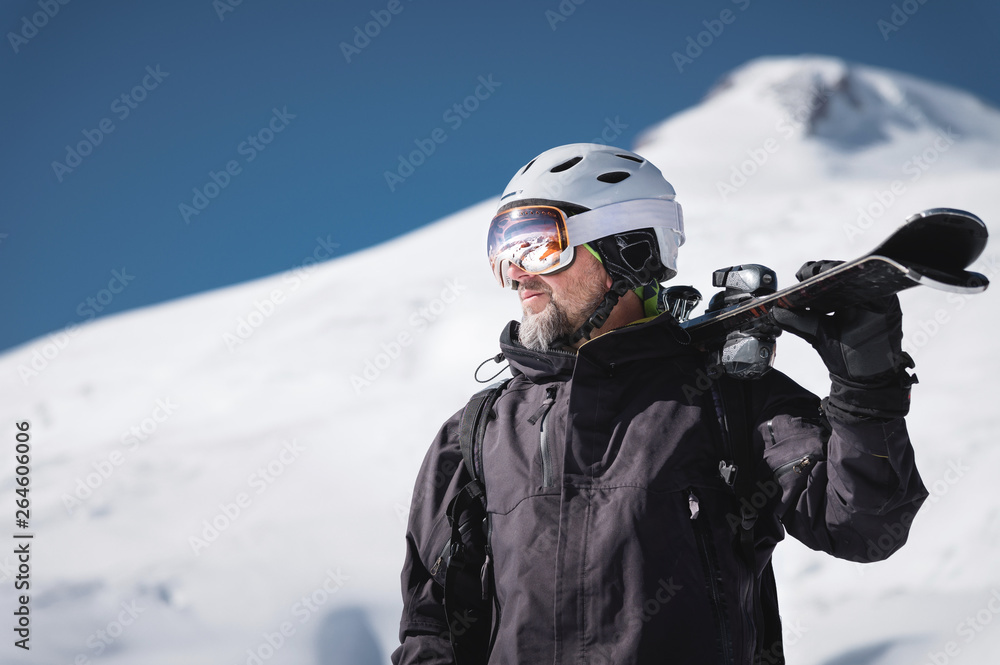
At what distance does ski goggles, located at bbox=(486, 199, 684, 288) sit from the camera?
3.35 meters

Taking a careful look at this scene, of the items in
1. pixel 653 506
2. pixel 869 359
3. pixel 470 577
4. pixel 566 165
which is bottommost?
pixel 470 577

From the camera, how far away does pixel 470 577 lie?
123 inches

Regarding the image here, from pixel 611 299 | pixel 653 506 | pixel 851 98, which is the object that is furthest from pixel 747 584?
pixel 851 98

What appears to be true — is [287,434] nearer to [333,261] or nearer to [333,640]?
[333,640]

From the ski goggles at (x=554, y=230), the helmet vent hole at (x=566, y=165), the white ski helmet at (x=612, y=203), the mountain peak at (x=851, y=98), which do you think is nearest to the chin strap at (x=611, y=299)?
the white ski helmet at (x=612, y=203)

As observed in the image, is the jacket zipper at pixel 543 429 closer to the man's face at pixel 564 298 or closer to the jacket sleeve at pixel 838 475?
the man's face at pixel 564 298

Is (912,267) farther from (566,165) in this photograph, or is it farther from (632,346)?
(566,165)

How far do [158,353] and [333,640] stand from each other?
19533mm

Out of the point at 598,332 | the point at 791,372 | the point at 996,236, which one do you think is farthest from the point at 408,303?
the point at 598,332

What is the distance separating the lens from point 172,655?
938cm

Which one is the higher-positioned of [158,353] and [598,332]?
[158,353]

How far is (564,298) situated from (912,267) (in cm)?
152

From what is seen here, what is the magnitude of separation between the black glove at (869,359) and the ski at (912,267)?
0.05m

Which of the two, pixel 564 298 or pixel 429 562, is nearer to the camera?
pixel 429 562
